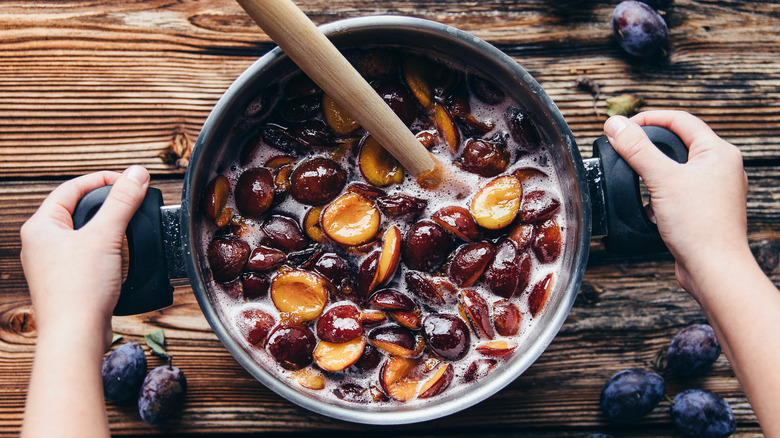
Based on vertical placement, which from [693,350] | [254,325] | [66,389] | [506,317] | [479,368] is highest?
[693,350]

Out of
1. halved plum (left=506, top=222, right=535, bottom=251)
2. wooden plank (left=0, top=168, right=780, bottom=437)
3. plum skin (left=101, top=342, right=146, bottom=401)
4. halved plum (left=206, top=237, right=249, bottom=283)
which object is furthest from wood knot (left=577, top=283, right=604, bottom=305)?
plum skin (left=101, top=342, right=146, bottom=401)

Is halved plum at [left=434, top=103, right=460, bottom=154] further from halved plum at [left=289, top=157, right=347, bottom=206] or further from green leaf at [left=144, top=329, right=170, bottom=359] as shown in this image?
green leaf at [left=144, top=329, right=170, bottom=359]

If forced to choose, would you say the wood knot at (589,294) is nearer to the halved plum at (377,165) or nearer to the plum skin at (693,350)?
the plum skin at (693,350)

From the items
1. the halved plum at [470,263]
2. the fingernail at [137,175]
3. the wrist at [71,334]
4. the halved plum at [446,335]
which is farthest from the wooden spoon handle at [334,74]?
the wrist at [71,334]

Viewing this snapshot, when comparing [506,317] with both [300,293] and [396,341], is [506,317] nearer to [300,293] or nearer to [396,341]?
[396,341]

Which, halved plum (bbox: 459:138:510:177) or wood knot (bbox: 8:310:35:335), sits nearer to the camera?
halved plum (bbox: 459:138:510:177)

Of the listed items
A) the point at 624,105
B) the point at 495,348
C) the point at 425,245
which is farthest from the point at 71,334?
the point at 624,105
